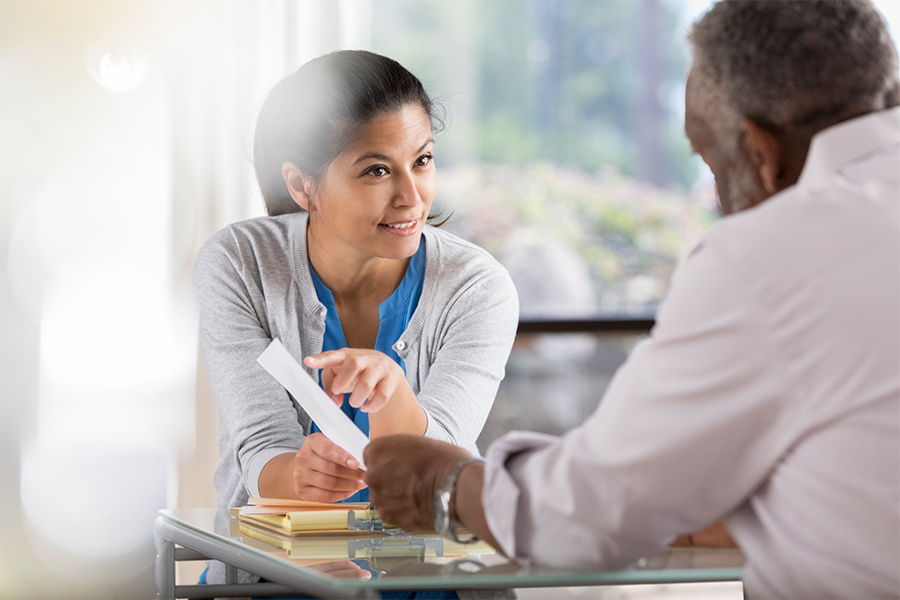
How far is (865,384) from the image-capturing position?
639 mm

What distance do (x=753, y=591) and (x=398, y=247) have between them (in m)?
0.99

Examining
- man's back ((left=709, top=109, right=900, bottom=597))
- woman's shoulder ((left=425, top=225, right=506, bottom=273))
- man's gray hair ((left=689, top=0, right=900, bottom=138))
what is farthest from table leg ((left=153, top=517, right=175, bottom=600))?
man's gray hair ((left=689, top=0, right=900, bottom=138))

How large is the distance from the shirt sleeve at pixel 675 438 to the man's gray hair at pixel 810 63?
18 centimetres

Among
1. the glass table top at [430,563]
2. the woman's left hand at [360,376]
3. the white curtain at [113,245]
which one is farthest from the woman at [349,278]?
the white curtain at [113,245]

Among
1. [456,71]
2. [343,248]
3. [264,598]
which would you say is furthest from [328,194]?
[456,71]

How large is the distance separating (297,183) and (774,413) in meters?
1.23

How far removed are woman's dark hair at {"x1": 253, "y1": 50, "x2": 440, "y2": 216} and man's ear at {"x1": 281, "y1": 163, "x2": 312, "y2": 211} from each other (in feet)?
0.05

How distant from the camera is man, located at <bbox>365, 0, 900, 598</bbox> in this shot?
2.10 feet

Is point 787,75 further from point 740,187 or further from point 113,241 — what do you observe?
point 113,241

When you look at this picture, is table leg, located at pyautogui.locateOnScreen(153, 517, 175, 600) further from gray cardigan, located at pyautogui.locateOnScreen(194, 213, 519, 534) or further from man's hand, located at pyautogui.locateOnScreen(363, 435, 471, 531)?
man's hand, located at pyautogui.locateOnScreen(363, 435, 471, 531)

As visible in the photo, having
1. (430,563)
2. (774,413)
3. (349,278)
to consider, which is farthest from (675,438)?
(349,278)

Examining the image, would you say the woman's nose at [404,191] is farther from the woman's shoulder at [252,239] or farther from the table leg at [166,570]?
the table leg at [166,570]

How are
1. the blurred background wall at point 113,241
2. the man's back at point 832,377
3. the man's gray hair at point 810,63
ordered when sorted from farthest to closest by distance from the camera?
the blurred background wall at point 113,241 → the man's gray hair at point 810,63 → the man's back at point 832,377

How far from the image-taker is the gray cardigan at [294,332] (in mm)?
1438
